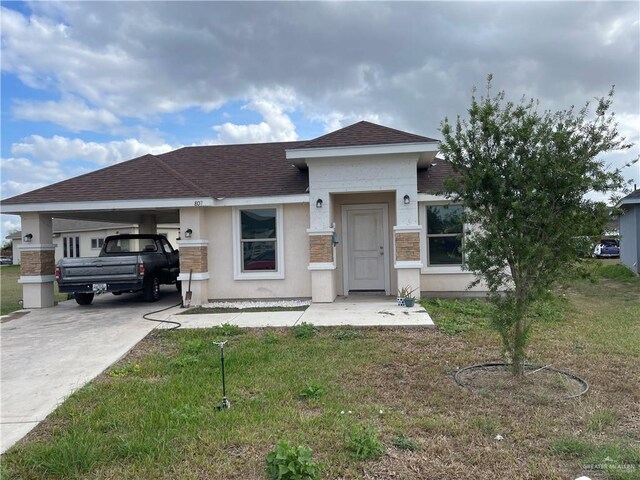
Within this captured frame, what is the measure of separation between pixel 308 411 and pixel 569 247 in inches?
119

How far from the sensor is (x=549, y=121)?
482 cm

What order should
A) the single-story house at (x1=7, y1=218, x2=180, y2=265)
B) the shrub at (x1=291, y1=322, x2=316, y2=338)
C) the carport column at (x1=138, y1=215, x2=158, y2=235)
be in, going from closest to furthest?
the shrub at (x1=291, y1=322, x2=316, y2=338)
the carport column at (x1=138, y1=215, x2=158, y2=235)
the single-story house at (x1=7, y1=218, x2=180, y2=265)

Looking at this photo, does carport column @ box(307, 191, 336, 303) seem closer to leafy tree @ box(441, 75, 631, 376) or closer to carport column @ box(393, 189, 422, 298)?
carport column @ box(393, 189, 422, 298)

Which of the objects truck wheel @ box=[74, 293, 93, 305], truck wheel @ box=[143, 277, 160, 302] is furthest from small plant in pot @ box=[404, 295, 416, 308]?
truck wheel @ box=[74, 293, 93, 305]

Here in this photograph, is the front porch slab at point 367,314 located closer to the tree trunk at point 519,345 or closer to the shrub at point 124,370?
the tree trunk at point 519,345

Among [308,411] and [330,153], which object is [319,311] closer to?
[330,153]

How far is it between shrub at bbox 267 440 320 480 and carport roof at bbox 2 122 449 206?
8.03 metres

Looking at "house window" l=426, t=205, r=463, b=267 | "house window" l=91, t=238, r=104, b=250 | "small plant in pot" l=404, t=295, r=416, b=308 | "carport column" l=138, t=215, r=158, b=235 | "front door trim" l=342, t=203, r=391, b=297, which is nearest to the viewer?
"small plant in pot" l=404, t=295, r=416, b=308

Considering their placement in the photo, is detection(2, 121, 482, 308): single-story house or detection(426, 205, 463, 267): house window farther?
detection(426, 205, 463, 267): house window

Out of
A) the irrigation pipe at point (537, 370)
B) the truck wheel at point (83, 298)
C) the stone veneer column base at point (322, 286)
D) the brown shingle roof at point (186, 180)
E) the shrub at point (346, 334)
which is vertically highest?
the brown shingle roof at point (186, 180)

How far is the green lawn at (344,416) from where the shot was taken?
11.4 ft

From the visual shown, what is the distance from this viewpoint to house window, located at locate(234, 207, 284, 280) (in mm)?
11641

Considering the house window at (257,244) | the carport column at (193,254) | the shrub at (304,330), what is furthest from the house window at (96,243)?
the shrub at (304,330)

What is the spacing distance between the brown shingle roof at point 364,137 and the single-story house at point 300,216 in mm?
24
